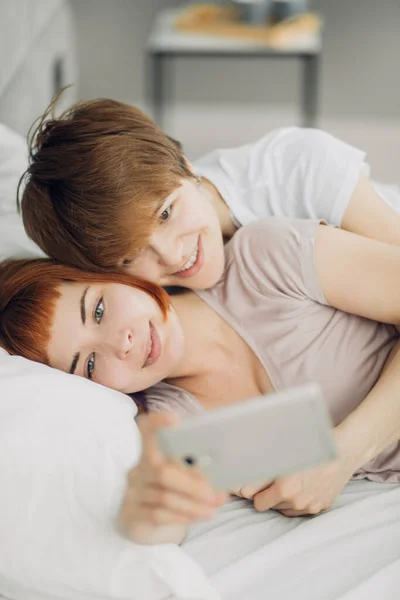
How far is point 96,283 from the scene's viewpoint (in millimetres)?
1168

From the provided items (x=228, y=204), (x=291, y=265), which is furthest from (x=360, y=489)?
(x=228, y=204)

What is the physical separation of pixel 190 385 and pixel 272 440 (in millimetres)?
614

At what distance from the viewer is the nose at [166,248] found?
1.29 m

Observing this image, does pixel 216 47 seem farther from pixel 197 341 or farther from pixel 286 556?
pixel 286 556

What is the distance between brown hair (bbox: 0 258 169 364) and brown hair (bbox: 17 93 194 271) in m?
0.05

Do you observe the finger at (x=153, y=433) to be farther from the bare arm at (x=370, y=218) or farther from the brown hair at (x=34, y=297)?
the bare arm at (x=370, y=218)

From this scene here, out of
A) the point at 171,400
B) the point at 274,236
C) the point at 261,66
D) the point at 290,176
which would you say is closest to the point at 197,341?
the point at 171,400

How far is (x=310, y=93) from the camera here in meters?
3.49

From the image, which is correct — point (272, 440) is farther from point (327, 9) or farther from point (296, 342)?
point (327, 9)

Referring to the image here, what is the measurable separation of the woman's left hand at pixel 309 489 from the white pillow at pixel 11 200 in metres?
0.58

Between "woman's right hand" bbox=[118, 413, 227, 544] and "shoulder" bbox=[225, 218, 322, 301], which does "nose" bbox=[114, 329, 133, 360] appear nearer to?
"shoulder" bbox=[225, 218, 322, 301]

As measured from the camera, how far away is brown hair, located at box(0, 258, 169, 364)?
1.13 m

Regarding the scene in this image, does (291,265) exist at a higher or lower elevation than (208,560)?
higher

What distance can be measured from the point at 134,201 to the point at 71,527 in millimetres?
539
